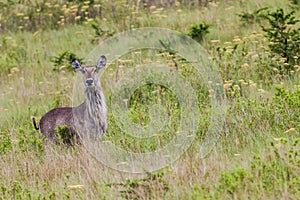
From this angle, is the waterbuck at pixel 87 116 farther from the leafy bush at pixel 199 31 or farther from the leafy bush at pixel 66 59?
the leafy bush at pixel 199 31

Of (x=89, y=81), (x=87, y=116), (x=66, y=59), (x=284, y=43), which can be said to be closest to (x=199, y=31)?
(x=284, y=43)

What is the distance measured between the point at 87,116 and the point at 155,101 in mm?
1357

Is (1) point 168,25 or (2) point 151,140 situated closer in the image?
(2) point 151,140

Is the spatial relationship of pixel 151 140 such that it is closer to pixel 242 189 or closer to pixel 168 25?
pixel 242 189

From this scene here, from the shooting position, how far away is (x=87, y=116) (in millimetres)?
9094

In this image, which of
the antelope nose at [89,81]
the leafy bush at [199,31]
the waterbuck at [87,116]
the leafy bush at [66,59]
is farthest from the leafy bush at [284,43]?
the leafy bush at [66,59]

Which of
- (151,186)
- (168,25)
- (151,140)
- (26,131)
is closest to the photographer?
(151,186)

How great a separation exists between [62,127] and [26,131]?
1361mm

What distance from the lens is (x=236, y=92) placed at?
29.9 ft

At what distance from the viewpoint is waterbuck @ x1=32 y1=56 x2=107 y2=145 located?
29.1 ft

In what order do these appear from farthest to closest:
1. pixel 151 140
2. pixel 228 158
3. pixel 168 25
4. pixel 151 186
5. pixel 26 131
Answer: pixel 168 25 < pixel 26 131 < pixel 151 140 < pixel 228 158 < pixel 151 186

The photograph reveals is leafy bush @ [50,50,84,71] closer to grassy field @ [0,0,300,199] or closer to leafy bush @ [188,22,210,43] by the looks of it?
grassy field @ [0,0,300,199]

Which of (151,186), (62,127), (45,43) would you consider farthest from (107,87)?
(151,186)

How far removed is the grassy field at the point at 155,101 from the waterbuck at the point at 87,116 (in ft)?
0.93
